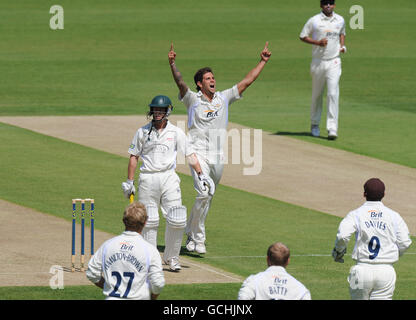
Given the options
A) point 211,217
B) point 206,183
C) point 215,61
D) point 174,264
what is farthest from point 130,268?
point 215,61

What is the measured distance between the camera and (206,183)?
1359 centimetres

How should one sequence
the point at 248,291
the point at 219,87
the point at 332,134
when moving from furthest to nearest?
the point at 219,87 → the point at 332,134 → the point at 248,291

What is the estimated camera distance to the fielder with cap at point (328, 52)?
22.7 metres

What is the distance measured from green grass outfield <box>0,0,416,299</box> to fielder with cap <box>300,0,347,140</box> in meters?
0.77

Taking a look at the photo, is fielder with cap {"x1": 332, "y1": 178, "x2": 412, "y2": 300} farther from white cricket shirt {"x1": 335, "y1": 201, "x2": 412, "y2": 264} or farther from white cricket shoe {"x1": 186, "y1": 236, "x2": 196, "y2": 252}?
white cricket shoe {"x1": 186, "y1": 236, "x2": 196, "y2": 252}

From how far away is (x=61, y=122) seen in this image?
24484 millimetres

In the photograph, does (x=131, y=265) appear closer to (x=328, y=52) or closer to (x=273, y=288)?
(x=273, y=288)

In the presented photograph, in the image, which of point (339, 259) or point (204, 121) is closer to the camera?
point (339, 259)

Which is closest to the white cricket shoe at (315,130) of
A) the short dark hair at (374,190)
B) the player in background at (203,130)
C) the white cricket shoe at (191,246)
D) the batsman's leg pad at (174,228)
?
the player in background at (203,130)

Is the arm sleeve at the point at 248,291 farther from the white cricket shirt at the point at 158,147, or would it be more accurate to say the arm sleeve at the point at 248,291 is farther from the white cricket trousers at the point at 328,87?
the white cricket trousers at the point at 328,87

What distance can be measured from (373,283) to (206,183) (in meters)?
3.88
